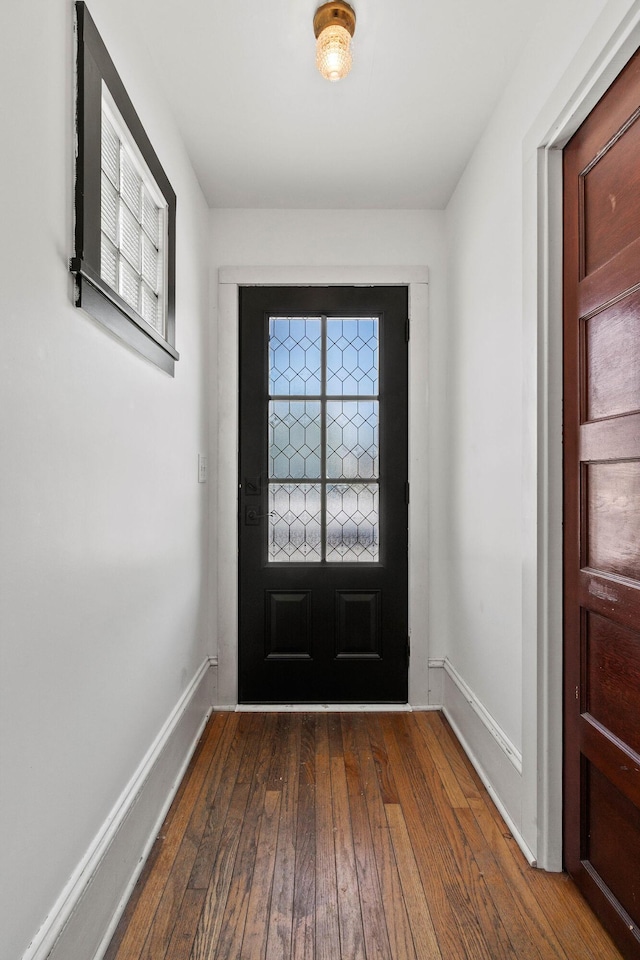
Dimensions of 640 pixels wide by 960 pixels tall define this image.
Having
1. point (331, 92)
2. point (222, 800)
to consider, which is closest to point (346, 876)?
point (222, 800)

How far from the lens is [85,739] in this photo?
1.28m

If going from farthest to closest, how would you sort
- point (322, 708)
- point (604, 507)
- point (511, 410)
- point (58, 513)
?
point (322, 708)
point (511, 410)
point (604, 507)
point (58, 513)

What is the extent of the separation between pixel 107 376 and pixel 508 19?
5.09 ft

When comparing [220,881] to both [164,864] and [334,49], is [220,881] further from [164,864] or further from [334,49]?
[334,49]

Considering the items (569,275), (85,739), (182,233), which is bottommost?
(85,739)

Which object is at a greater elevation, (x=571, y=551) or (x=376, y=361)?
(x=376, y=361)

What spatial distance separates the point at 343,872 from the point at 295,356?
214cm

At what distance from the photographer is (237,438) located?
284cm

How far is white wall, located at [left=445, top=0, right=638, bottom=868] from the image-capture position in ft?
5.30

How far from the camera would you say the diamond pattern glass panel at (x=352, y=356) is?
2.86 metres

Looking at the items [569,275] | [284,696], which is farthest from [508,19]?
[284,696]

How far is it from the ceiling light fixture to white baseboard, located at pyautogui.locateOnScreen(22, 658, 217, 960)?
2098 millimetres

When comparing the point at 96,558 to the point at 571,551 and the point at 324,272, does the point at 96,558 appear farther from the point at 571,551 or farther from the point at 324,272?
the point at 324,272

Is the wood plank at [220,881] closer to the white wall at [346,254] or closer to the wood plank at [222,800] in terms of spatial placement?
the wood plank at [222,800]
